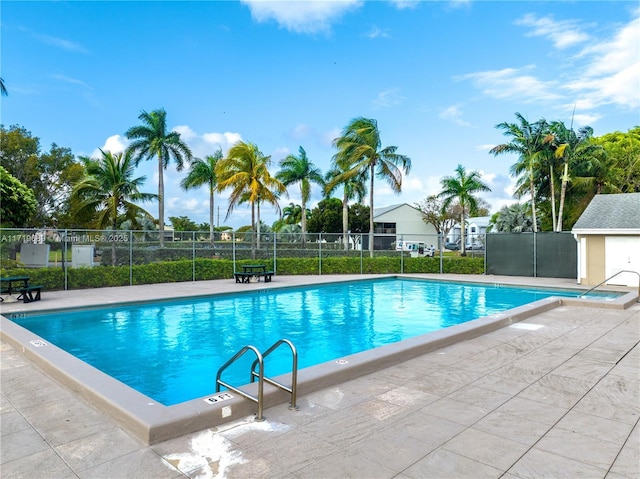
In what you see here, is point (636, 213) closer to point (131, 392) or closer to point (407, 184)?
point (407, 184)

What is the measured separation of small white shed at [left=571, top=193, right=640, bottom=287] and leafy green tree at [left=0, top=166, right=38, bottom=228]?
22.8 meters

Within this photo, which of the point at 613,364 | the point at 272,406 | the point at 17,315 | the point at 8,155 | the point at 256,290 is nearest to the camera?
the point at 272,406

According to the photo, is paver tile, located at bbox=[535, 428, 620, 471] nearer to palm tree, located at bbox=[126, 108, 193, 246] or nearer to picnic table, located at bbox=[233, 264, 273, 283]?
picnic table, located at bbox=[233, 264, 273, 283]

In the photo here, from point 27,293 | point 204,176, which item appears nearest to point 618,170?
point 204,176

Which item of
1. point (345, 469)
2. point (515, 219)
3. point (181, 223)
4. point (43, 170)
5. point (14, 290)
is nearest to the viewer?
point (345, 469)

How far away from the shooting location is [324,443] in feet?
10.2

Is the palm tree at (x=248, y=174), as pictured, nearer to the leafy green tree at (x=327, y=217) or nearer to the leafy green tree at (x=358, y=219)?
the leafy green tree at (x=327, y=217)

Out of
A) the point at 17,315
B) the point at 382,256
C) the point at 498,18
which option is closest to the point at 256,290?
the point at 17,315

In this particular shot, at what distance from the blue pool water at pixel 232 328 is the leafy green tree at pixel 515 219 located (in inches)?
803

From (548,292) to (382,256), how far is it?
7.77 meters

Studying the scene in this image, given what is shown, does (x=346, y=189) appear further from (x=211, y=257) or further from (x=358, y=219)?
(x=358, y=219)

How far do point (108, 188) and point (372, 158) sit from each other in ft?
40.1

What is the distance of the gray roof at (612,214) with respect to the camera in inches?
565

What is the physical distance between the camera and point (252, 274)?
1543cm
